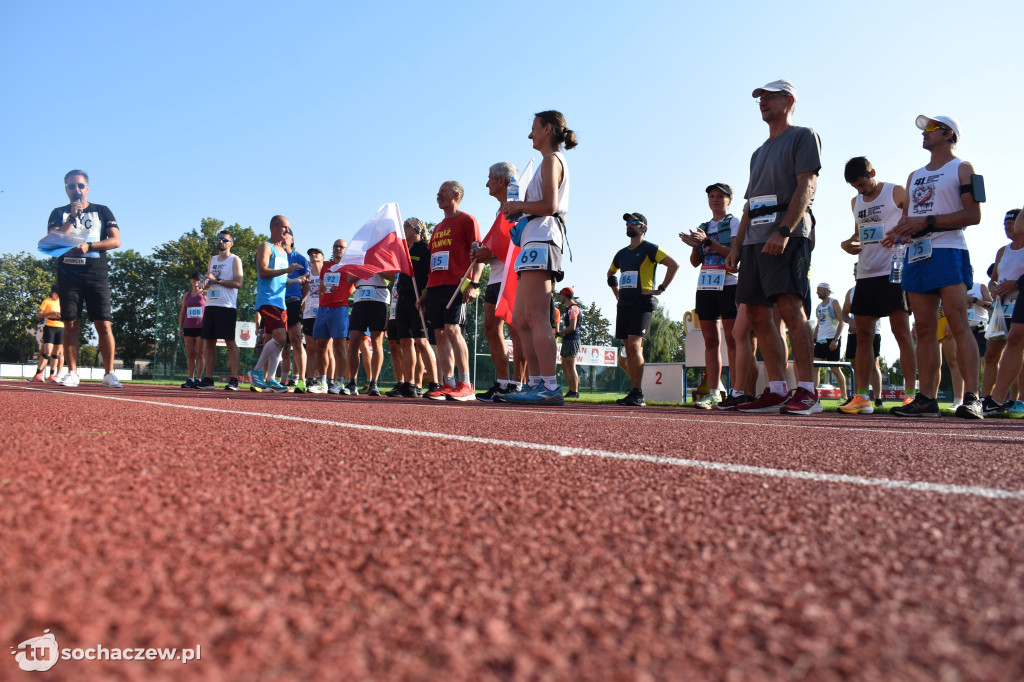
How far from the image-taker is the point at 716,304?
6977mm

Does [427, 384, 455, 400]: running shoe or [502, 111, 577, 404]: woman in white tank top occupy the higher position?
[502, 111, 577, 404]: woman in white tank top

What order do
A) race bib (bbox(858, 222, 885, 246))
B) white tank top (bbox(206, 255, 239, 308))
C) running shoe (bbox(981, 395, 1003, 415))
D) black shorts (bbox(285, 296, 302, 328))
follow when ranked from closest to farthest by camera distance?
running shoe (bbox(981, 395, 1003, 415)) < race bib (bbox(858, 222, 885, 246)) < white tank top (bbox(206, 255, 239, 308)) < black shorts (bbox(285, 296, 302, 328))

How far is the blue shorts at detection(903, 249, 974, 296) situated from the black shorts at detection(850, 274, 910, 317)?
687mm

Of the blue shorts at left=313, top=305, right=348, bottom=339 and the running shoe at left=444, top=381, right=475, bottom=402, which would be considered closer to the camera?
the running shoe at left=444, top=381, right=475, bottom=402

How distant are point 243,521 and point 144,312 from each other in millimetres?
64254

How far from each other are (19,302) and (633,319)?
2674 inches

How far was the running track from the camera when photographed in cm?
73

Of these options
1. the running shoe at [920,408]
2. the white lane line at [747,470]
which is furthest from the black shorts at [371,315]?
the running shoe at [920,408]

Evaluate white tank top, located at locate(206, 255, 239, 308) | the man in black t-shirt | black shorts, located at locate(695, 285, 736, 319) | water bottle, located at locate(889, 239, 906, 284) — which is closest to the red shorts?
white tank top, located at locate(206, 255, 239, 308)

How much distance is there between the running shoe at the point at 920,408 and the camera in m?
5.16

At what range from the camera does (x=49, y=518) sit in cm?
120

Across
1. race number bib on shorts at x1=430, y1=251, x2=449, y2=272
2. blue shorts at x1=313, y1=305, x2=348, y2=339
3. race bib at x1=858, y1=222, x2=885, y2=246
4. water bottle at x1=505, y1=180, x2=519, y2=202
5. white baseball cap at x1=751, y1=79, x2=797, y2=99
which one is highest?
white baseball cap at x1=751, y1=79, x2=797, y2=99

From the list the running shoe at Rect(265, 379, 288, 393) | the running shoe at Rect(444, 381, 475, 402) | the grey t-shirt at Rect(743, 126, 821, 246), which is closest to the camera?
the grey t-shirt at Rect(743, 126, 821, 246)

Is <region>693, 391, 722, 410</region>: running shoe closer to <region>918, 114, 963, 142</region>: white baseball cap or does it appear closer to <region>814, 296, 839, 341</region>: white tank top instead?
<region>918, 114, 963, 142</region>: white baseball cap
